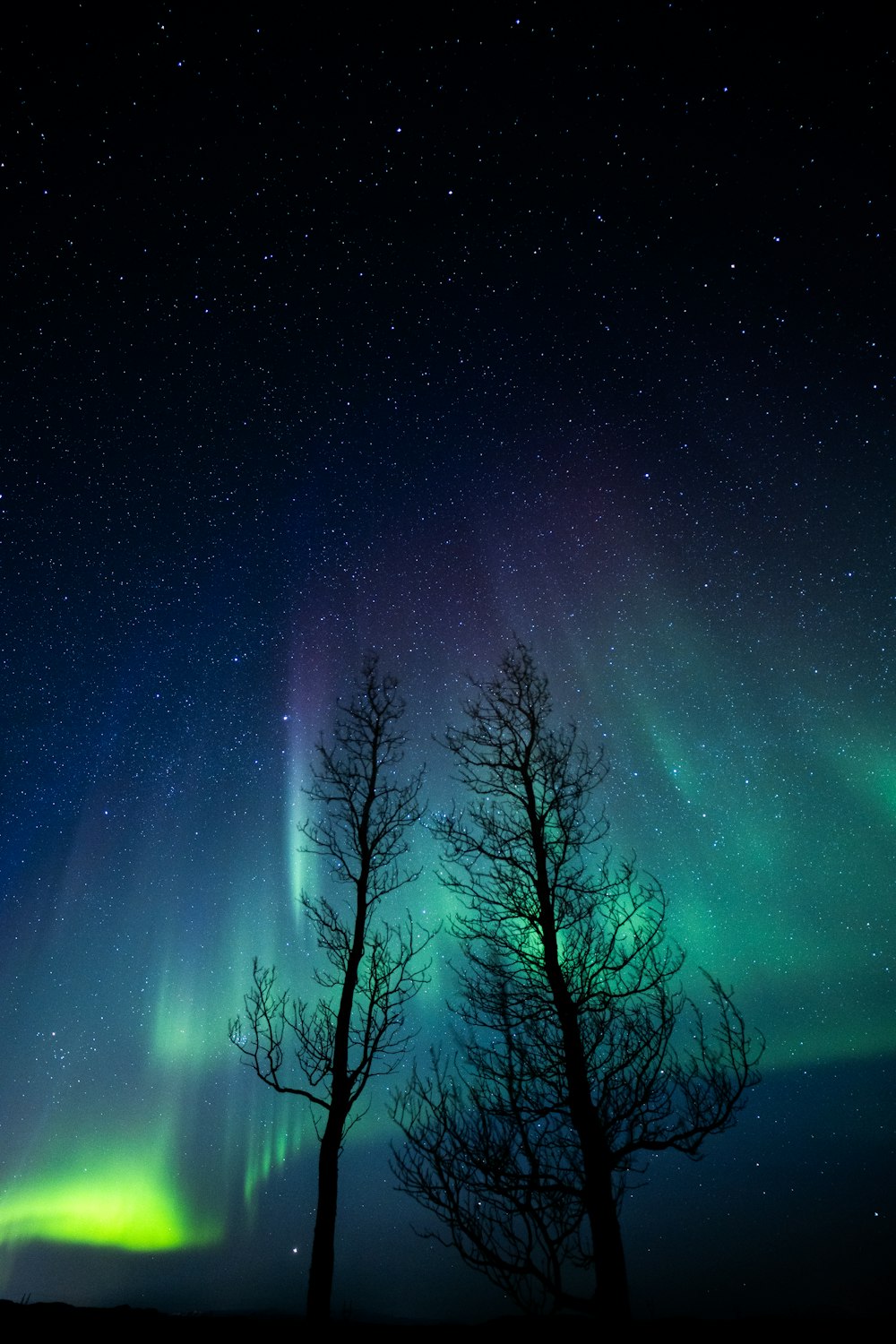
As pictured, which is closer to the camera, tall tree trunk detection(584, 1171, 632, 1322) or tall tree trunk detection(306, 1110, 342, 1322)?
tall tree trunk detection(584, 1171, 632, 1322)

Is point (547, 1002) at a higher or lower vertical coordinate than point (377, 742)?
lower

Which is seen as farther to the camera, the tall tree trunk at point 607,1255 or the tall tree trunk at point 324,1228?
the tall tree trunk at point 324,1228

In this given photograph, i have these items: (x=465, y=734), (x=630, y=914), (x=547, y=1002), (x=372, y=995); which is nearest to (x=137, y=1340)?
(x=372, y=995)

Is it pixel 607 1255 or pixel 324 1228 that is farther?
pixel 324 1228

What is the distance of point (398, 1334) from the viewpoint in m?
7.36

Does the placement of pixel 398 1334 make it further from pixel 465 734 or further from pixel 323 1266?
pixel 465 734

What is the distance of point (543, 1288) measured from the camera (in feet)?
17.3

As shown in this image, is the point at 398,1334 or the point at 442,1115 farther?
the point at 398,1334

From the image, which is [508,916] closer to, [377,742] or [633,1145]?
[633,1145]

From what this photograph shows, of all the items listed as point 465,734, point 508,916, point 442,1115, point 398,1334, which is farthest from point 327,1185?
point 465,734

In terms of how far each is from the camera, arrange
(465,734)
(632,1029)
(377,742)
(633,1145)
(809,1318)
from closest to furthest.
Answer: (633,1145) < (632,1029) < (809,1318) < (465,734) < (377,742)

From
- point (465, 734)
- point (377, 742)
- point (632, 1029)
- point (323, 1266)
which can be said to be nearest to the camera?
point (632, 1029)

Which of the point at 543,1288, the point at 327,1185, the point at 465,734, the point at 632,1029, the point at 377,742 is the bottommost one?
the point at 543,1288

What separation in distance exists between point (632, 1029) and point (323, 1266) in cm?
444
